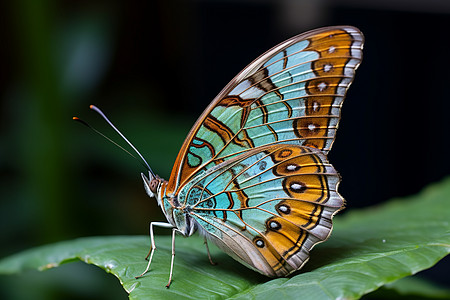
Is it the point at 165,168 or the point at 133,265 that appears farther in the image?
the point at 165,168

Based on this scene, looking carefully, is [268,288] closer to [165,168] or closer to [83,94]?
[165,168]

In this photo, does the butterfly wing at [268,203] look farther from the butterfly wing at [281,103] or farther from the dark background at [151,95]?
the dark background at [151,95]

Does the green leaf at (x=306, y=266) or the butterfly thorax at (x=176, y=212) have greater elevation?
the butterfly thorax at (x=176, y=212)

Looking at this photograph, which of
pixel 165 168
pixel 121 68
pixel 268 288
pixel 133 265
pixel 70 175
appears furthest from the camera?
pixel 121 68

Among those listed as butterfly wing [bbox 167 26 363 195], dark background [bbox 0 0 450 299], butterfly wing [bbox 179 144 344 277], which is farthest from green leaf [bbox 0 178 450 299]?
dark background [bbox 0 0 450 299]

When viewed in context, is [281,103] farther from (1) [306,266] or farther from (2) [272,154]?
(1) [306,266]

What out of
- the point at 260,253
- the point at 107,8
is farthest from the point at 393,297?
the point at 107,8

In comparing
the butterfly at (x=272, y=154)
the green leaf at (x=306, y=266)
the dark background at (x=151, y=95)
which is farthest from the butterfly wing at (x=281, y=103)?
the dark background at (x=151, y=95)

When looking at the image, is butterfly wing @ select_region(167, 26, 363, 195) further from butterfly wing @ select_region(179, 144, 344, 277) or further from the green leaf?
the green leaf
